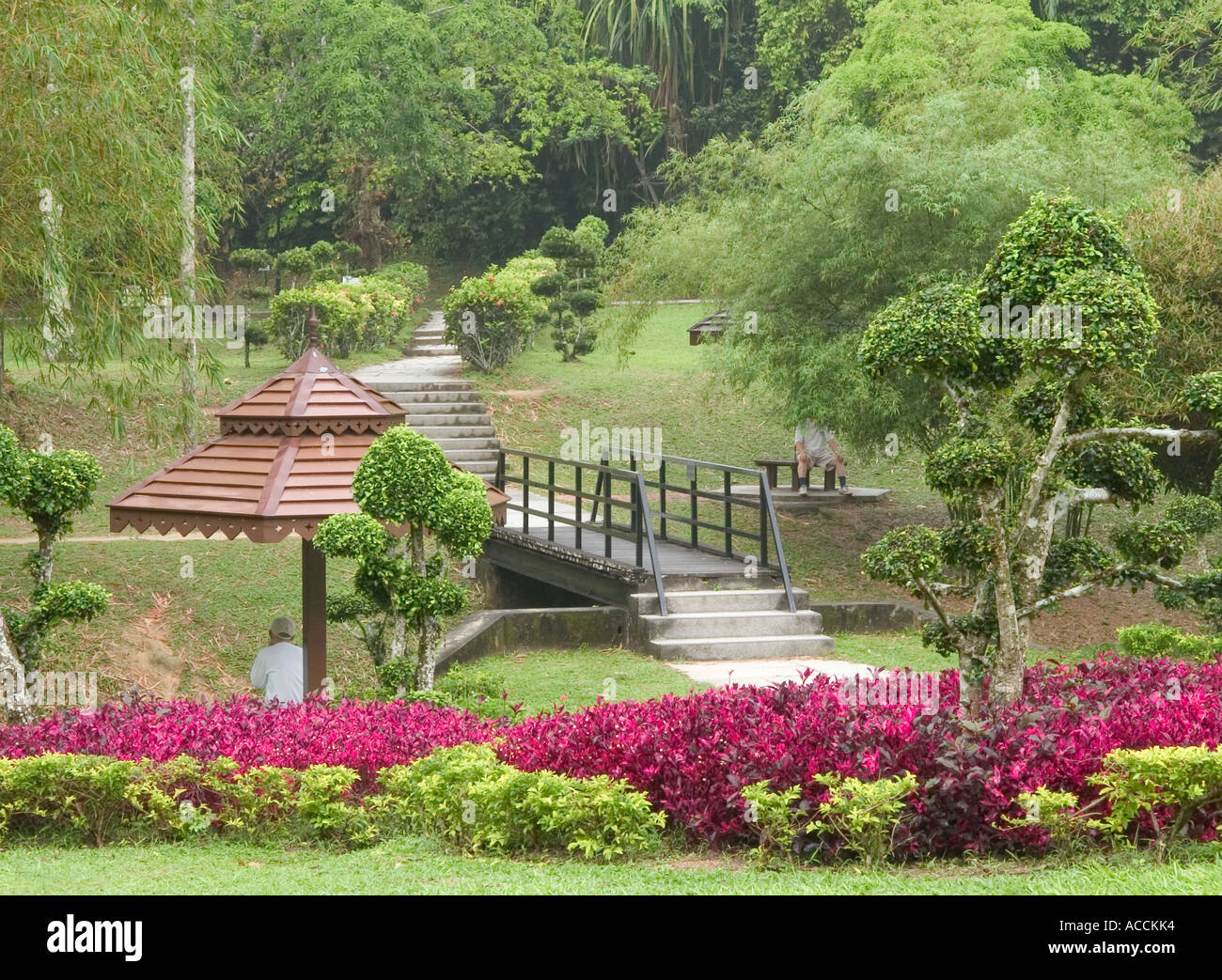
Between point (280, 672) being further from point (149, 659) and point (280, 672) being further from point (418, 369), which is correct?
point (418, 369)

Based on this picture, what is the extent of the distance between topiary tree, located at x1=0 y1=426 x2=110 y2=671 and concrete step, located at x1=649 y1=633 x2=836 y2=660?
521cm

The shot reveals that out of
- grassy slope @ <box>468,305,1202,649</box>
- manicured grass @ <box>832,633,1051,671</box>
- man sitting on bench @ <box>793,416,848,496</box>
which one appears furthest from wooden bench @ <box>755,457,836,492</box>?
manicured grass @ <box>832,633,1051,671</box>

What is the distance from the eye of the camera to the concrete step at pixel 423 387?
23.2 m

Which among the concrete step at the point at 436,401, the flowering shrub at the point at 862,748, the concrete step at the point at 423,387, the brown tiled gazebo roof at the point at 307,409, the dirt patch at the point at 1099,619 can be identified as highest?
the brown tiled gazebo roof at the point at 307,409

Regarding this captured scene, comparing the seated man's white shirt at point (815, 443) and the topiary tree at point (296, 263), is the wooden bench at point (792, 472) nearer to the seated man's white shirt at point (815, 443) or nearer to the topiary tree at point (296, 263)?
the seated man's white shirt at point (815, 443)

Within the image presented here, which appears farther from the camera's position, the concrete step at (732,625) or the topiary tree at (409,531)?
the concrete step at (732,625)

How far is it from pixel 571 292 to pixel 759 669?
17.5 m

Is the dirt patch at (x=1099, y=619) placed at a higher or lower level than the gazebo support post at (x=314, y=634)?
lower

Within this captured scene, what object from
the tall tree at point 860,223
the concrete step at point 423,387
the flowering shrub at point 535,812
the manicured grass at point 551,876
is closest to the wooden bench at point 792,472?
Result: the tall tree at point 860,223

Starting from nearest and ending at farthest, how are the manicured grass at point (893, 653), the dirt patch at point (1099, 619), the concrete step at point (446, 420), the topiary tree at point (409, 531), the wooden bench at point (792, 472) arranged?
1. the topiary tree at point (409, 531)
2. the manicured grass at point (893, 653)
3. the dirt patch at point (1099, 619)
4. the wooden bench at point (792, 472)
5. the concrete step at point (446, 420)

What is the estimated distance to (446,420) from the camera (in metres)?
22.5

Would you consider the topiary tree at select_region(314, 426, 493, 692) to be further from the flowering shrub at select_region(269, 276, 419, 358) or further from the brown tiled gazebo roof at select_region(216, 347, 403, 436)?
the flowering shrub at select_region(269, 276, 419, 358)

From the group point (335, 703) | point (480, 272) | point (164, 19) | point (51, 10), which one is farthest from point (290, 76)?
point (335, 703)

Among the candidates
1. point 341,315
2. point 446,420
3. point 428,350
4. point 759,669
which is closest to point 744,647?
point 759,669
